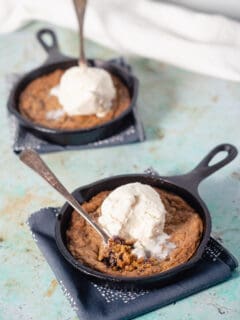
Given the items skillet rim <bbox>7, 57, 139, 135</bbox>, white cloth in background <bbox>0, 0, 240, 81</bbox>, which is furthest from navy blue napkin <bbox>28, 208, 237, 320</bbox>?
white cloth in background <bbox>0, 0, 240, 81</bbox>

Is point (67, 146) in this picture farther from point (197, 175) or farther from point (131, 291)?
point (131, 291)

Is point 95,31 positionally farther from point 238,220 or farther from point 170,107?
point 238,220

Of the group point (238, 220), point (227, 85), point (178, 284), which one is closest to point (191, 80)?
point (227, 85)

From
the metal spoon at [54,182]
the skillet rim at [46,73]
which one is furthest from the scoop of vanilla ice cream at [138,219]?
the skillet rim at [46,73]

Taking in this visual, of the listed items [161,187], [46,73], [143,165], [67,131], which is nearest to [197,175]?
[161,187]

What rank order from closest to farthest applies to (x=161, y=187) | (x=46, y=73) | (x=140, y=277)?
(x=140, y=277), (x=161, y=187), (x=46, y=73)

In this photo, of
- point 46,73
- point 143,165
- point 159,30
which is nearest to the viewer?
point 143,165

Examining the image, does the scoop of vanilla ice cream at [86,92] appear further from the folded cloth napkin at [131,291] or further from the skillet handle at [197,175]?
the folded cloth napkin at [131,291]
